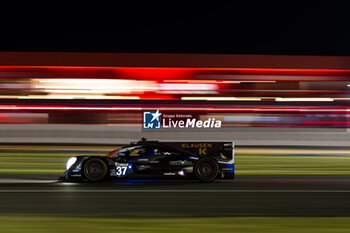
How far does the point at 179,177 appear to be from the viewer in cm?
1113

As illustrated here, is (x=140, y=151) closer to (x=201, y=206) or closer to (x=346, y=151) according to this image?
(x=201, y=206)

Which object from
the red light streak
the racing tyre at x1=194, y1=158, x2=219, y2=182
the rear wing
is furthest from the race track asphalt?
the red light streak

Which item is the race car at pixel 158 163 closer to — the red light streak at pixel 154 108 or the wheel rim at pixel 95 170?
A: the wheel rim at pixel 95 170

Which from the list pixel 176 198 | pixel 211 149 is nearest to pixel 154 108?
pixel 211 149

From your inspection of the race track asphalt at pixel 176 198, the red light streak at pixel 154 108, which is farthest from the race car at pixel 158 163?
the red light streak at pixel 154 108

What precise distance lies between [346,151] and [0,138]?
17.6 metres

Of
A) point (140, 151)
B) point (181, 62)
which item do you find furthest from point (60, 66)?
point (140, 151)

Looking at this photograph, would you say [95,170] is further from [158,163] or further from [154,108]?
[154,108]

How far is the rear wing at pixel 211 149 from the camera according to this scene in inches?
441

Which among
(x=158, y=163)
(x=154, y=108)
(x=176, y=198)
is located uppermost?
(x=154, y=108)

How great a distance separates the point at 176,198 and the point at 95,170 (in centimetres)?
285

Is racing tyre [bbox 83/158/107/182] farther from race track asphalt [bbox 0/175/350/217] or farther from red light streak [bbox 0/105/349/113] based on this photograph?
red light streak [bbox 0/105/349/113]

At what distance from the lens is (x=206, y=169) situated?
36.6 ft

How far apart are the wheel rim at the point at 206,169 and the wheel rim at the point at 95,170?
7.05ft
